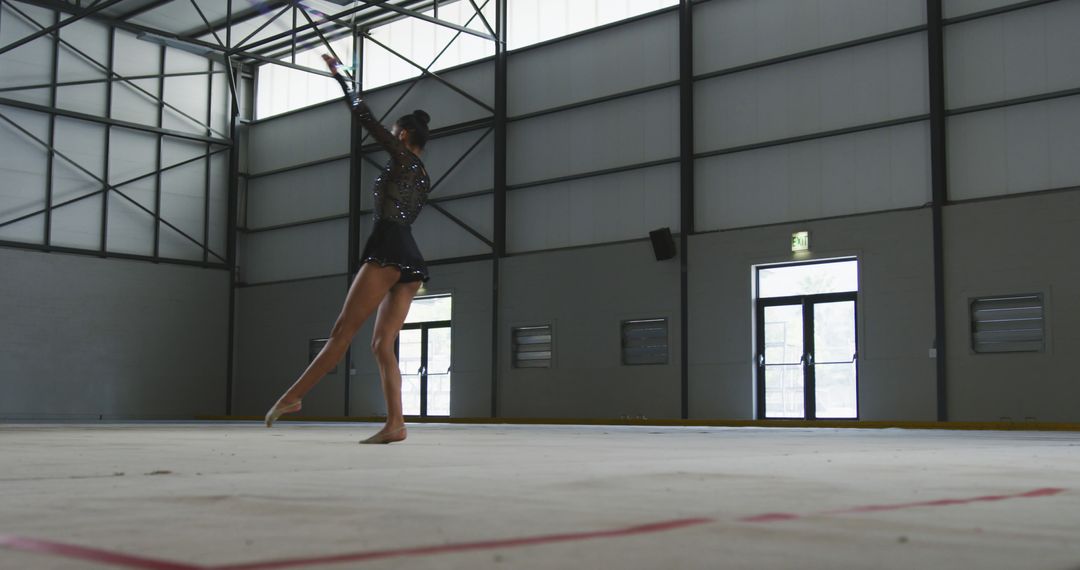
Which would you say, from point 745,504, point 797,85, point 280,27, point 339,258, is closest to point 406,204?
point 745,504

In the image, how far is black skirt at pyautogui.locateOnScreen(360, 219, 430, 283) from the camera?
5375mm

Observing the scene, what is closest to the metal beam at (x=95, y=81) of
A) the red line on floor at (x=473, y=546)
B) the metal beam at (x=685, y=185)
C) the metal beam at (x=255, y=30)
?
the metal beam at (x=255, y=30)

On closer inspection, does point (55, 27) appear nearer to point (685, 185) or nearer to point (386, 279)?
point (685, 185)

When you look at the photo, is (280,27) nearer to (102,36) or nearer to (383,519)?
(102,36)

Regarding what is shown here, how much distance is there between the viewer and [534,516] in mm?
1948

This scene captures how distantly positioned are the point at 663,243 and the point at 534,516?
1646cm

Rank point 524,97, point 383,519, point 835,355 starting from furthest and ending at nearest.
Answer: point 524,97 → point 835,355 → point 383,519

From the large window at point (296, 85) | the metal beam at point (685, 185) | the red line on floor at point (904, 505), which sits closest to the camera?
the red line on floor at point (904, 505)

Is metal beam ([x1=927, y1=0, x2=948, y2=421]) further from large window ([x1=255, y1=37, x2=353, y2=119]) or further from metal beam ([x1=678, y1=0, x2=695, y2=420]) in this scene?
large window ([x1=255, y1=37, x2=353, y2=119])

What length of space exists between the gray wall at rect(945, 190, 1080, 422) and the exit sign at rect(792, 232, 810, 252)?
2.06m

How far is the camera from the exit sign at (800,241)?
55.7 ft

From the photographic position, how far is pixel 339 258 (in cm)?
2345

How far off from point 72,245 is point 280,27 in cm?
618

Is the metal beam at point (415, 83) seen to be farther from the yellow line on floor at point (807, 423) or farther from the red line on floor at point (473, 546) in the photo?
the red line on floor at point (473, 546)
